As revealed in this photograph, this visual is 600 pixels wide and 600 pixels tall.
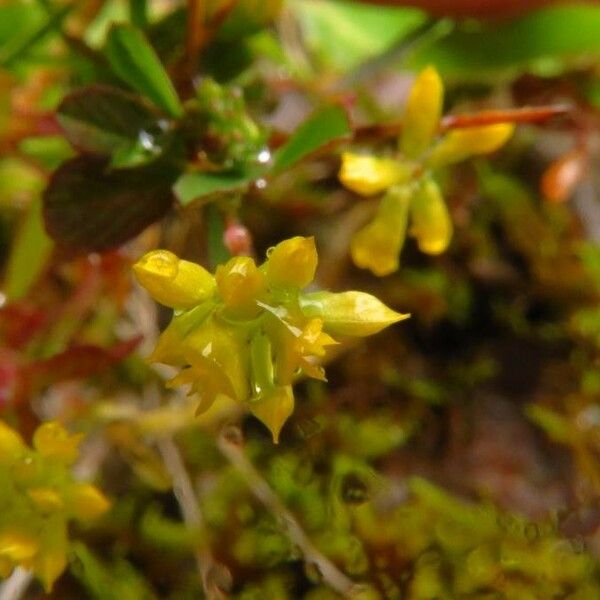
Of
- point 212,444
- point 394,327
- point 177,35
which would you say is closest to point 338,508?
point 212,444

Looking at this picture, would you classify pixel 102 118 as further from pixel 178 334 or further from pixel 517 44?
pixel 517 44

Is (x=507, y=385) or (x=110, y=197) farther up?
(x=110, y=197)

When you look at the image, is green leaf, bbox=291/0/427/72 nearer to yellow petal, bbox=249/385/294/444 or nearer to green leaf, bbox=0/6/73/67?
green leaf, bbox=0/6/73/67

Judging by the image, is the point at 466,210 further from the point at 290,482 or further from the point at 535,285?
the point at 290,482

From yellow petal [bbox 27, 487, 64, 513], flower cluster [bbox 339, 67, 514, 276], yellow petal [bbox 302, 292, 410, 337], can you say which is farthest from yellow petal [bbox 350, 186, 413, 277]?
yellow petal [bbox 27, 487, 64, 513]

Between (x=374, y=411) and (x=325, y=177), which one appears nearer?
(x=374, y=411)

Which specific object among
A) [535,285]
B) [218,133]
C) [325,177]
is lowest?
[535,285]

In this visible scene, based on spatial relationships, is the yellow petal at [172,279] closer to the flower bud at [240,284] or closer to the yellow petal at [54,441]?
the flower bud at [240,284]

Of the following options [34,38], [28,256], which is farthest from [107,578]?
[34,38]
